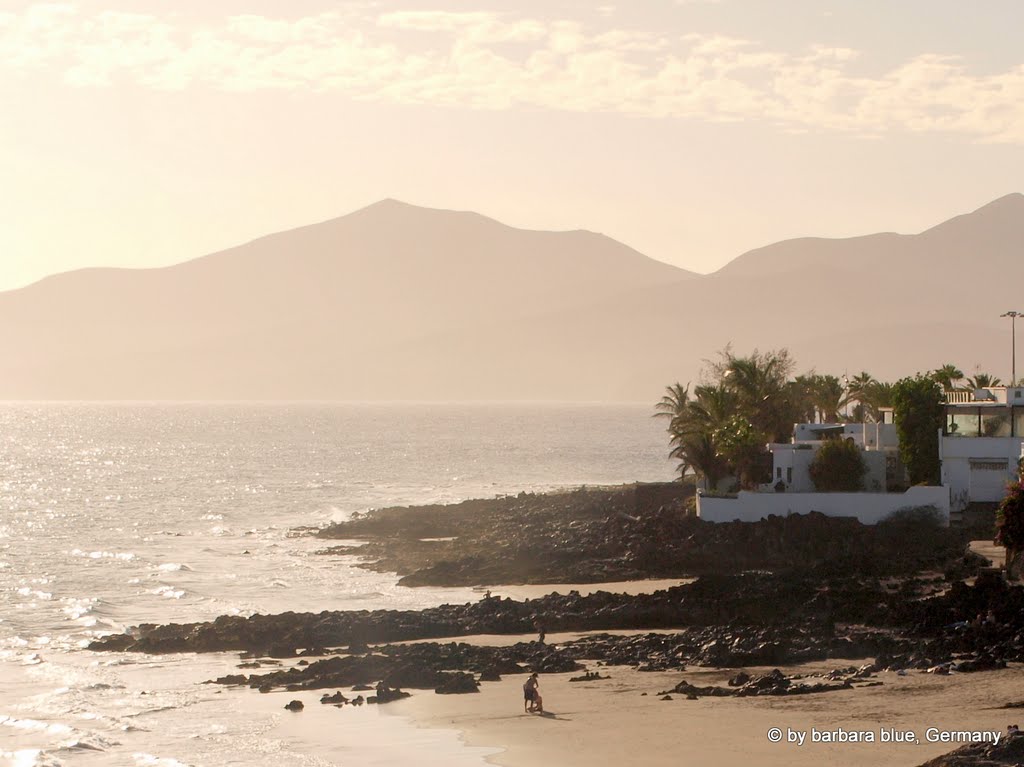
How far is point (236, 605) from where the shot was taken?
55031 millimetres

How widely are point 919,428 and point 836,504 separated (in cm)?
547

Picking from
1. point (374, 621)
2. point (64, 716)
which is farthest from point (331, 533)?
point (64, 716)

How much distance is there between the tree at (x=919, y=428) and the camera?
6178cm

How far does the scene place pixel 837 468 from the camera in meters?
61.4

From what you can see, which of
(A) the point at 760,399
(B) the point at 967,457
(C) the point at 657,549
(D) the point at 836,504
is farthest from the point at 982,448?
(A) the point at 760,399

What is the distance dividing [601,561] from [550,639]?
16867 millimetres

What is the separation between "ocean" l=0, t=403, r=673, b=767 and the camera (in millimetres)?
33281

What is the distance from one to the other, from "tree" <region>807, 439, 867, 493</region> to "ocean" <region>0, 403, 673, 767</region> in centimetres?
1562

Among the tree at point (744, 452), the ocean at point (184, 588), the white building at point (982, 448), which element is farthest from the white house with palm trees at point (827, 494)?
the ocean at point (184, 588)

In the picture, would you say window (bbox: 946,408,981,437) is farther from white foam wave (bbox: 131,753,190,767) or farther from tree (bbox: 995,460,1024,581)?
white foam wave (bbox: 131,753,190,767)

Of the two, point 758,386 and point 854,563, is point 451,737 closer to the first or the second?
point 854,563

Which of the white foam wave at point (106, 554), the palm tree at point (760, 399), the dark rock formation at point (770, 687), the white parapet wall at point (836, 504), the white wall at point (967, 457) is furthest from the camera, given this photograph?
the white foam wave at point (106, 554)

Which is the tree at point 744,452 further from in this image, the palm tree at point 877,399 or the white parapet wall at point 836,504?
the palm tree at point 877,399

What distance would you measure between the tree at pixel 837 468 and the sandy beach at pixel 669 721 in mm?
24583
